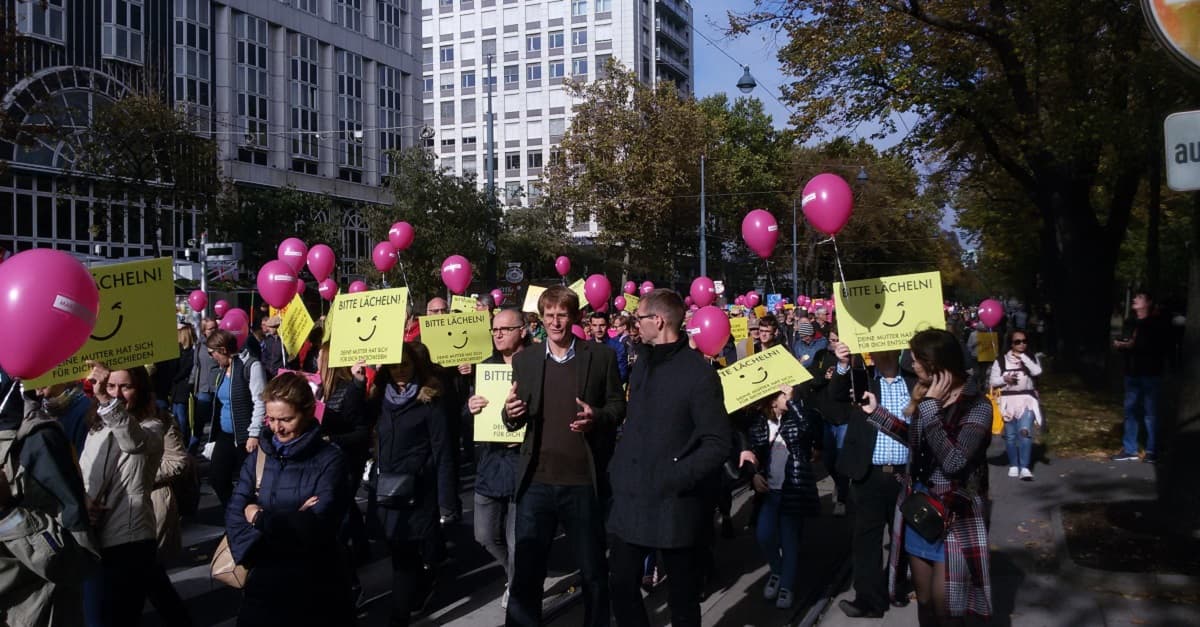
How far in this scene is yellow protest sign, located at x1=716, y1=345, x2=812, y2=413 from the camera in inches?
227

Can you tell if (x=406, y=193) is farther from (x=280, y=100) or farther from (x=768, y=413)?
(x=768, y=413)

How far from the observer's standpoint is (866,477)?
5.76 metres

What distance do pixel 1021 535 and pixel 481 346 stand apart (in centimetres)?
454

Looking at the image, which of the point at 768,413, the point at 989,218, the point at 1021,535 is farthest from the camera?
the point at 989,218

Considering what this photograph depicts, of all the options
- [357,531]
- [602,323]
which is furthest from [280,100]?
[357,531]

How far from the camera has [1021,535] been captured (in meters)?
7.78

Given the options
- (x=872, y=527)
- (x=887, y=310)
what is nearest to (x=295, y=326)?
(x=887, y=310)

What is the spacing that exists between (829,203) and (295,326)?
466cm

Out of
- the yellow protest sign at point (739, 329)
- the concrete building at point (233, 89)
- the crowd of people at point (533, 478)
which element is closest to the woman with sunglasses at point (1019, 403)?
the yellow protest sign at point (739, 329)

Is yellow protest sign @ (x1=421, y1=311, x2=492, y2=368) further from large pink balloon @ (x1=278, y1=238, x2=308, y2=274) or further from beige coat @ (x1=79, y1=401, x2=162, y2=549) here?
large pink balloon @ (x1=278, y1=238, x2=308, y2=274)

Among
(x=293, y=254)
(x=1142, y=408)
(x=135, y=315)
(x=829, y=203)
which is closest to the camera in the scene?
(x=135, y=315)

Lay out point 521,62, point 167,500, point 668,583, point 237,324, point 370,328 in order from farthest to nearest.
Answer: point 521,62 < point 237,324 < point 370,328 < point 167,500 < point 668,583

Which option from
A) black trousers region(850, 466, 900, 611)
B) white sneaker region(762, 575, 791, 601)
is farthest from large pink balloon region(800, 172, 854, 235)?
Result: white sneaker region(762, 575, 791, 601)

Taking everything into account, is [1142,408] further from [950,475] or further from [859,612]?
[950,475]
